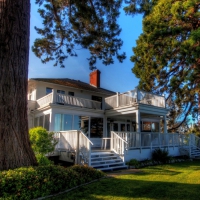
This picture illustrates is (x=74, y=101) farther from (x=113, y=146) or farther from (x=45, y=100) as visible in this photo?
(x=113, y=146)

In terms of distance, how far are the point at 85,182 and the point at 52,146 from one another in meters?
4.52

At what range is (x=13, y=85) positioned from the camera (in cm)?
648

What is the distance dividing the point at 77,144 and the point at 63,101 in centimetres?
538

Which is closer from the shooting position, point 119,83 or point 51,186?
point 51,186

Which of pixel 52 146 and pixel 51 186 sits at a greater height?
pixel 52 146

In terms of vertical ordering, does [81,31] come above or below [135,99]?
above

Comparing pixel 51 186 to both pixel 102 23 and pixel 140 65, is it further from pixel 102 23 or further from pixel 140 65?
pixel 140 65

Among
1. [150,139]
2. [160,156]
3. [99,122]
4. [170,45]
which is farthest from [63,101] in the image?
[170,45]

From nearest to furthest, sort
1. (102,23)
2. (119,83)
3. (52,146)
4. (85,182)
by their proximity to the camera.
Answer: (85,182) < (52,146) < (102,23) < (119,83)

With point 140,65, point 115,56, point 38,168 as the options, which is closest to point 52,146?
point 38,168

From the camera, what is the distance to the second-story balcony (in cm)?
1517

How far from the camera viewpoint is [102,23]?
12.6 meters

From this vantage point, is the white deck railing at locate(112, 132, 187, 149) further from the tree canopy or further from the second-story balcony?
the second-story balcony

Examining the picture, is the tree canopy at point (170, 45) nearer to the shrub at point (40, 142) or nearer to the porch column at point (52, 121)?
the porch column at point (52, 121)
